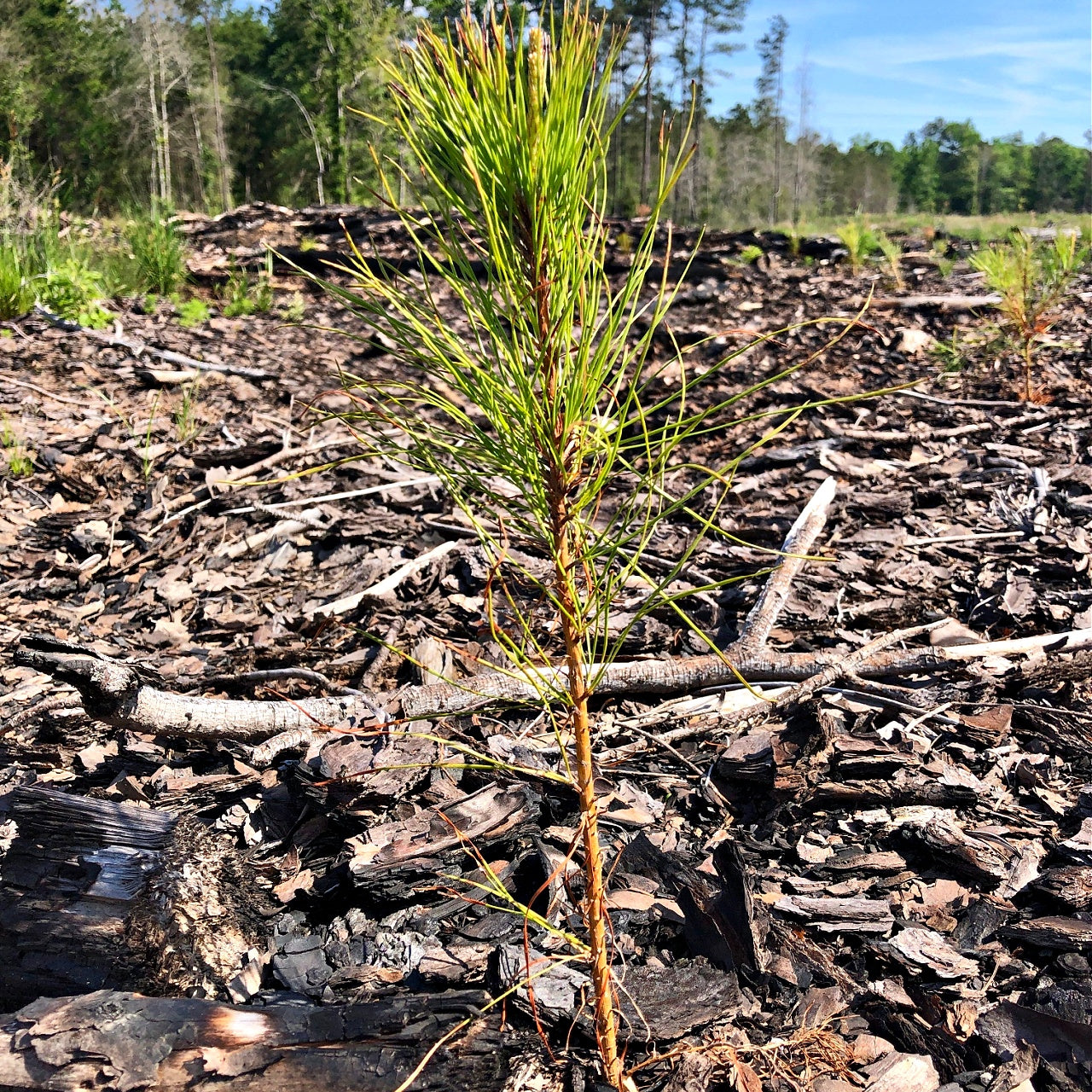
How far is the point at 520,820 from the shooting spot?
205 centimetres

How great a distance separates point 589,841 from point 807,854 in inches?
36.9

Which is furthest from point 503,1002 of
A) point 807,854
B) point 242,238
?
point 242,238

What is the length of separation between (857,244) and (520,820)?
11.3 metres

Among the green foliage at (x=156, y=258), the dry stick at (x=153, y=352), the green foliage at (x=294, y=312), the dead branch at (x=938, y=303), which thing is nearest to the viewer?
the dry stick at (x=153, y=352)

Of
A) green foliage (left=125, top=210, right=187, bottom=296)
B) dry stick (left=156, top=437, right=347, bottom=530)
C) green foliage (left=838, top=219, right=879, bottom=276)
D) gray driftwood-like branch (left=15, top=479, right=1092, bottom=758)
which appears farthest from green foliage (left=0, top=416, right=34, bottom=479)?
green foliage (left=838, top=219, right=879, bottom=276)

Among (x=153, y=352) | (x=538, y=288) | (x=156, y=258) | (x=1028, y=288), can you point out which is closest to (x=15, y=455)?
(x=153, y=352)

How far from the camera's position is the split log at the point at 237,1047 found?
131 cm

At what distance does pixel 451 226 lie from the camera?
4.10 ft

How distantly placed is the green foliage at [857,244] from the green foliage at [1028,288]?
3.80 metres

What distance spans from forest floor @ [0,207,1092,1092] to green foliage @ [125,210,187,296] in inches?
230

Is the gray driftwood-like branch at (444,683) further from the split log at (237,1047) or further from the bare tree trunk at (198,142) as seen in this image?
the bare tree trunk at (198,142)

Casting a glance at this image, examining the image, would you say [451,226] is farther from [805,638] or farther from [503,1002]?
[805,638]

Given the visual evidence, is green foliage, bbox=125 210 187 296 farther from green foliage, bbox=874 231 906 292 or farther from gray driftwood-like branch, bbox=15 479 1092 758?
green foliage, bbox=874 231 906 292

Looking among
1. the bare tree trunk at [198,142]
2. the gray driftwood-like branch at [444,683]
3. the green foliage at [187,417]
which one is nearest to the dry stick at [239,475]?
the green foliage at [187,417]
